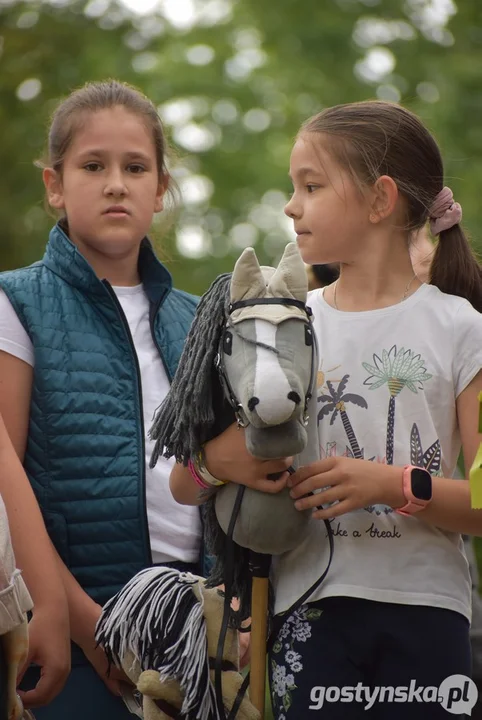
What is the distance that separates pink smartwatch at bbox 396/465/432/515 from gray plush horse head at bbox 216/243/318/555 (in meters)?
0.21

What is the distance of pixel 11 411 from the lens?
2.64 m

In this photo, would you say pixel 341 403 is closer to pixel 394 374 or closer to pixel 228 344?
pixel 394 374

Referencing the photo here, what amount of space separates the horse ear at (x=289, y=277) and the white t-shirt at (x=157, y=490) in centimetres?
72

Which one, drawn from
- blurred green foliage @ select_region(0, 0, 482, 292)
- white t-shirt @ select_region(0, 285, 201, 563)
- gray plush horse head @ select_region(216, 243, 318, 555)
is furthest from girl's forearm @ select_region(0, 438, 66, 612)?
blurred green foliage @ select_region(0, 0, 482, 292)

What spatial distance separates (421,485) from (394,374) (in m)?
0.26

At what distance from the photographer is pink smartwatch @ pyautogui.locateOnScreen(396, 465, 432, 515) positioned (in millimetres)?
2176

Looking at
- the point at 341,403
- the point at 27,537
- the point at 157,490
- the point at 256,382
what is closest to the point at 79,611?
the point at 27,537

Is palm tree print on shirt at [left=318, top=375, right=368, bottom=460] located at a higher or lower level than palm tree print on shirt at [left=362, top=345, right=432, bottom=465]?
lower

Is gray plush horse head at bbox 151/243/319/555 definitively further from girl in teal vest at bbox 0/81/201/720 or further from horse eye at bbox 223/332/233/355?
girl in teal vest at bbox 0/81/201/720

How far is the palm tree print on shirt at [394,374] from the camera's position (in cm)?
230

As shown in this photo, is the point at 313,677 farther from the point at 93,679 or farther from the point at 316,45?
the point at 316,45

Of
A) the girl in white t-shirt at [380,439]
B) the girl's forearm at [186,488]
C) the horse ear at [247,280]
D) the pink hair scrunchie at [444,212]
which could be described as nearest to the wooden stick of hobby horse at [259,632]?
the girl in white t-shirt at [380,439]

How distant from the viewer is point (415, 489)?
2.18 meters

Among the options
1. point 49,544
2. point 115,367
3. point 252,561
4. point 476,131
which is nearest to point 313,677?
point 252,561
